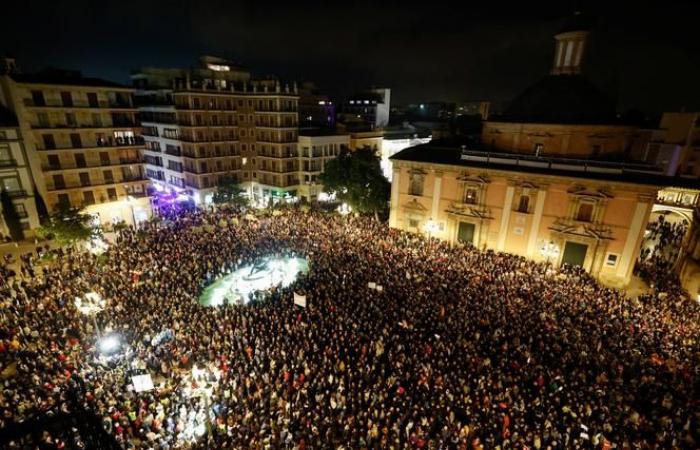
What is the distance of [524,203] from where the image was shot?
2870cm

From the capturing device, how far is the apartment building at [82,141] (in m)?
31.6

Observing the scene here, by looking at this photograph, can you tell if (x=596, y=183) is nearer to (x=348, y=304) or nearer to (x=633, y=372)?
(x=633, y=372)

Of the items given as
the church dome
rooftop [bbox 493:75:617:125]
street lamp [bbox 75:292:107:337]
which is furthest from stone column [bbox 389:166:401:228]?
street lamp [bbox 75:292:107:337]

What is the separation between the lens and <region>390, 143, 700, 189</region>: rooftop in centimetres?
2470

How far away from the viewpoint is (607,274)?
2642 cm

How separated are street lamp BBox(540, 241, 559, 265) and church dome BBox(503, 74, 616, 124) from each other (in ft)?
33.4

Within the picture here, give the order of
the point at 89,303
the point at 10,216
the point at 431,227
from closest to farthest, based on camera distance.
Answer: the point at 89,303, the point at 10,216, the point at 431,227

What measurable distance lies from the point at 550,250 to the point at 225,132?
40.7 meters

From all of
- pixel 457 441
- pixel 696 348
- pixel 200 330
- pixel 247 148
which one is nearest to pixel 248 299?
pixel 200 330

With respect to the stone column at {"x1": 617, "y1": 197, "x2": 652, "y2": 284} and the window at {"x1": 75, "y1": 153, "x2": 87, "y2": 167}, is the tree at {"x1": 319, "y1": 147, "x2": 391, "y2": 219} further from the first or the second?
the window at {"x1": 75, "y1": 153, "x2": 87, "y2": 167}

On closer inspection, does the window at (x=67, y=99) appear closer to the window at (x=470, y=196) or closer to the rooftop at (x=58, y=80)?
the rooftop at (x=58, y=80)

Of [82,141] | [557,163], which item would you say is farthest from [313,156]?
[557,163]

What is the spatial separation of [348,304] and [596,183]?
20.1 meters

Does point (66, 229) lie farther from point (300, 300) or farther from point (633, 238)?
point (633, 238)
